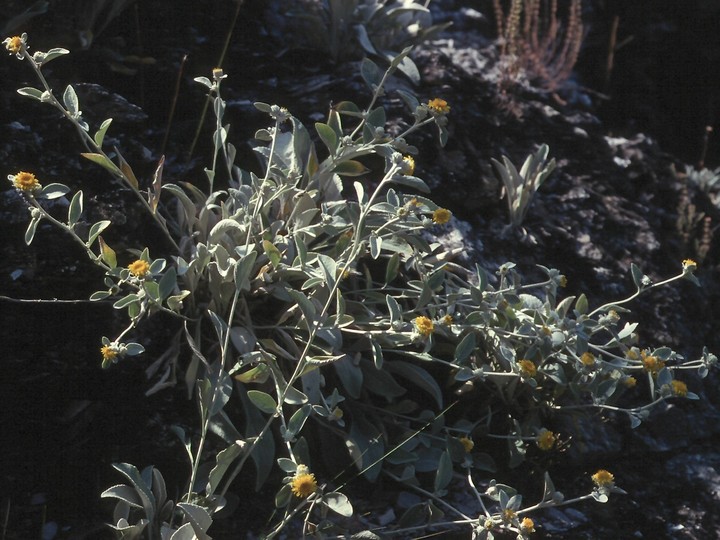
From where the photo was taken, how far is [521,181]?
293 centimetres

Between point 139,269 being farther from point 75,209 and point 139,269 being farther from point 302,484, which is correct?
point 302,484

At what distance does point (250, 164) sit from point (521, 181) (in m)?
0.92

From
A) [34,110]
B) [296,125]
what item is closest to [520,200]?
[296,125]

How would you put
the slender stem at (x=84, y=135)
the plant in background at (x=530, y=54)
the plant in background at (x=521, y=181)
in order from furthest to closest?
1. the plant in background at (x=530, y=54)
2. the plant in background at (x=521, y=181)
3. the slender stem at (x=84, y=135)

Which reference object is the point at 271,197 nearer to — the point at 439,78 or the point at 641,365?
the point at 641,365

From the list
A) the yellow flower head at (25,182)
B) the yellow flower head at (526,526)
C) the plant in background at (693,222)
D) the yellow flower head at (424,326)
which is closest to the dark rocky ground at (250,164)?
the plant in background at (693,222)

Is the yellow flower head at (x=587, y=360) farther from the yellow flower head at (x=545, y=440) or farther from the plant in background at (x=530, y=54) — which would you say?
the plant in background at (x=530, y=54)

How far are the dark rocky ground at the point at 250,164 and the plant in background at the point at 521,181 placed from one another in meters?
0.07

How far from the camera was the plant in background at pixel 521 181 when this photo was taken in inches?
114

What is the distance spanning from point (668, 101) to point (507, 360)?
116 inches

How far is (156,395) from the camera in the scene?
6.91 ft

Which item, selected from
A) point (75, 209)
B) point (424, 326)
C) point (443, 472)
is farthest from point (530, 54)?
point (75, 209)

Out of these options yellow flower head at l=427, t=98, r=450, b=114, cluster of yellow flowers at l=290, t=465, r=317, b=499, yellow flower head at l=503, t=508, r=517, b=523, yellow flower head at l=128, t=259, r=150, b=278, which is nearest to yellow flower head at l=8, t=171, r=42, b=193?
yellow flower head at l=128, t=259, r=150, b=278

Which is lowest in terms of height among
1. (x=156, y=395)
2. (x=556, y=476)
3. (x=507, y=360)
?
(x=556, y=476)
